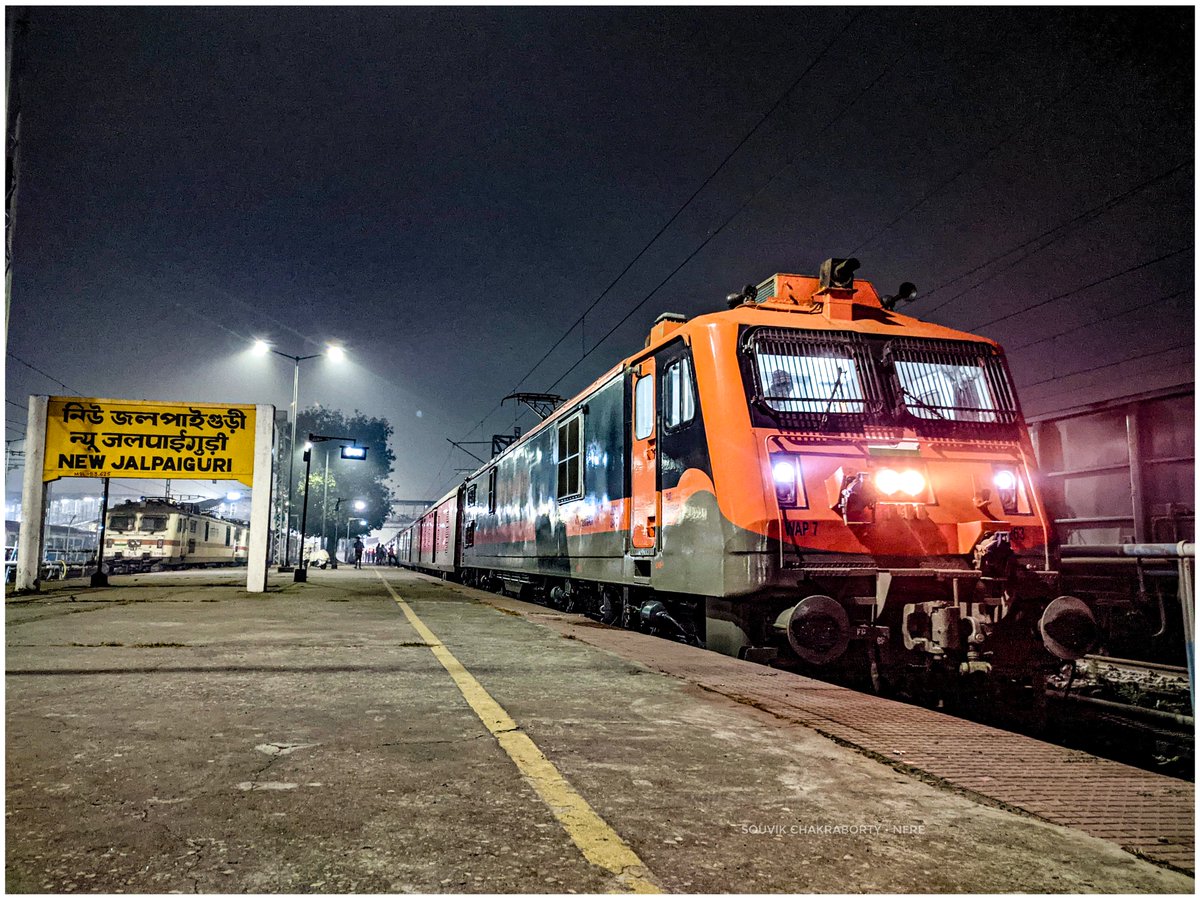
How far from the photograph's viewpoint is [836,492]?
19.9 feet

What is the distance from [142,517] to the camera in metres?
32.8

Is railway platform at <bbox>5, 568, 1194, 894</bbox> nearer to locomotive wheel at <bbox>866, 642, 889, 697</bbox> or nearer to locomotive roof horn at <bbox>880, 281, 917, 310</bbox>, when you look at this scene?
locomotive wheel at <bbox>866, 642, 889, 697</bbox>

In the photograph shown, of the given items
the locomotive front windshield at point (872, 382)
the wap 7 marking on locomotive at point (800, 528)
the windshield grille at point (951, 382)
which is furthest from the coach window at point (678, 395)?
the windshield grille at point (951, 382)

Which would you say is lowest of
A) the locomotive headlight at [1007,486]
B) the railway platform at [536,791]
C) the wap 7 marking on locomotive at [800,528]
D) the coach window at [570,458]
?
the railway platform at [536,791]

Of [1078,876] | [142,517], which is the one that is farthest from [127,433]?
[142,517]

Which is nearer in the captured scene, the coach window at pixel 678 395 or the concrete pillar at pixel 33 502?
the coach window at pixel 678 395

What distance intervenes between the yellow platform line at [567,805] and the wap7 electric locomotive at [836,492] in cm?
244

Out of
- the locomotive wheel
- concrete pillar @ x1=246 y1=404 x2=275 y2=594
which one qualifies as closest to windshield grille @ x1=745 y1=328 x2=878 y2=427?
the locomotive wheel

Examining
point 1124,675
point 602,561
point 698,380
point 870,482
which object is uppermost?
point 698,380

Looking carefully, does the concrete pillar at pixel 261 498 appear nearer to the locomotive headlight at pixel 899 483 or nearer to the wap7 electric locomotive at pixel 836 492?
the wap7 electric locomotive at pixel 836 492

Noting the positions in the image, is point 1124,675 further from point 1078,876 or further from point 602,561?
point 1078,876

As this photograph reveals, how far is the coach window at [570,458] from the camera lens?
32.9 ft

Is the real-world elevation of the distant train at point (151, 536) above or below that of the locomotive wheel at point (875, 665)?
above

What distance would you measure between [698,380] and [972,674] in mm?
3099
